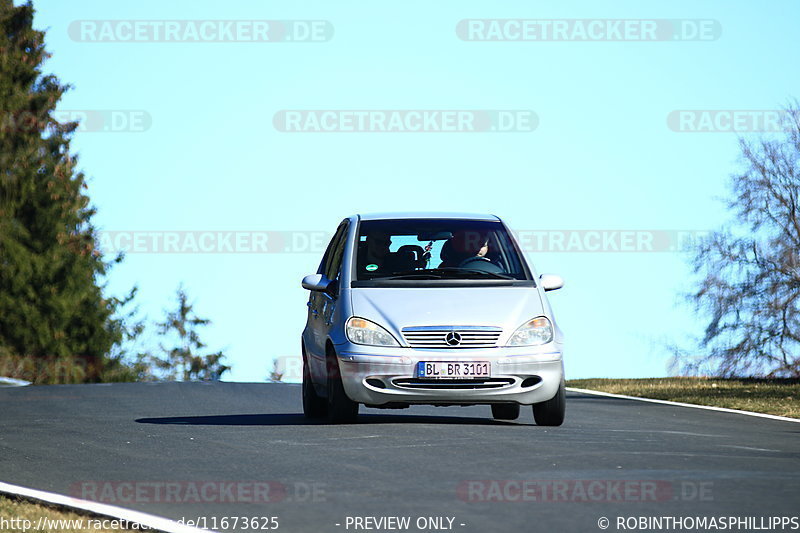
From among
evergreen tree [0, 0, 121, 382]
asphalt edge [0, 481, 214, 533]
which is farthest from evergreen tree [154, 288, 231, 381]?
asphalt edge [0, 481, 214, 533]

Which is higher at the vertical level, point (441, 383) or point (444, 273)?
point (444, 273)

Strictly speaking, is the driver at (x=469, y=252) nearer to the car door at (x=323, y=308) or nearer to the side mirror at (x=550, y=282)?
the side mirror at (x=550, y=282)

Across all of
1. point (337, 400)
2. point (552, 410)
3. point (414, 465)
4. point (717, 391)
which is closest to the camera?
point (414, 465)

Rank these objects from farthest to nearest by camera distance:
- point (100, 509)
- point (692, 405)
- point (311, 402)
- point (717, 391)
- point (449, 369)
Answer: point (717, 391) → point (692, 405) → point (311, 402) → point (449, 369) → point (100, 509)

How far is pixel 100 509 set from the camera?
7672mm

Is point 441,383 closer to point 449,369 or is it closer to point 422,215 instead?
point 449,369

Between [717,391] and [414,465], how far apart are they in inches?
499

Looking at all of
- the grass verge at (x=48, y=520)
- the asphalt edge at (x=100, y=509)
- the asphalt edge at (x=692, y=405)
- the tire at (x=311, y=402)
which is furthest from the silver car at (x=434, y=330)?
the grass verge at (x=48, y=520)

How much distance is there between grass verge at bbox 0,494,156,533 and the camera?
710 centimetres

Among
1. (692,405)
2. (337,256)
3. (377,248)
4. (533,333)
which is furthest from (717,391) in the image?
(377,248)

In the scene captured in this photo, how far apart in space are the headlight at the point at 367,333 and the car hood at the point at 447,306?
0.06 metres

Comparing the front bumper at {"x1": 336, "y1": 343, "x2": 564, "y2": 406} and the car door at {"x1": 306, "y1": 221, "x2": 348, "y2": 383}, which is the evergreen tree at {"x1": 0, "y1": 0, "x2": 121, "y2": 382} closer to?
the car door at {"x1": 306, "y1": 221, "x2": 348, "y2": 383}

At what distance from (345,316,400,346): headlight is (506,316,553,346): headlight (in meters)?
1.12

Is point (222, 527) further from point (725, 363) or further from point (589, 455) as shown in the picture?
point (725, 363)
